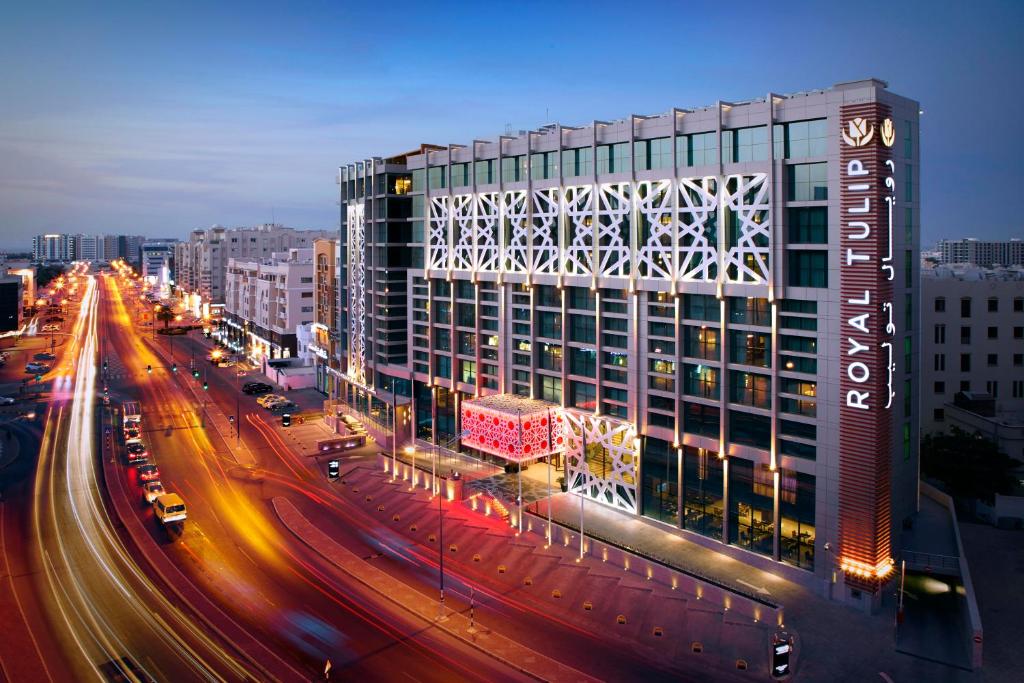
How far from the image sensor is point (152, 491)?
221ft

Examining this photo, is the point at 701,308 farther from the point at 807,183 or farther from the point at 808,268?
the point at 807,183

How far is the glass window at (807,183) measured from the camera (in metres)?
48.6

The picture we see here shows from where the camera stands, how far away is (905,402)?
174ft

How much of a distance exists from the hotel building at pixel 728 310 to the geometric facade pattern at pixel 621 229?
17 cm

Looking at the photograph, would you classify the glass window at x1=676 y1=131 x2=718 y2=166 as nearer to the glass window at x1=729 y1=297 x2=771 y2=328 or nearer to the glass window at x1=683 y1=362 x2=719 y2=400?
the glass window at x1=729 y1=297 x2=771 y2=328

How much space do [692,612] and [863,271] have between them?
78.7 ft

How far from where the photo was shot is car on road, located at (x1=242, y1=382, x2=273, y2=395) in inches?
4815

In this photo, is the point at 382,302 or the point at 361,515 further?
the point at 382,302

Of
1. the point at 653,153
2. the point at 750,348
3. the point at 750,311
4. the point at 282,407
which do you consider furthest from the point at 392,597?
the point at 282,407

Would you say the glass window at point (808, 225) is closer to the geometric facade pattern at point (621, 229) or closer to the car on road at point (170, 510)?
the geometric facade pattern at point (621, 229)

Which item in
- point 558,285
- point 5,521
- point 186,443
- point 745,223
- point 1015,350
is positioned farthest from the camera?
point 186,443

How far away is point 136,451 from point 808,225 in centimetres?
7243

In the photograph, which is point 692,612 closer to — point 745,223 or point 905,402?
point 905,402

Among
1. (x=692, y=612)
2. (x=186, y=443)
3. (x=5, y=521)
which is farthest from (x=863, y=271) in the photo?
(x=186, y=443)
